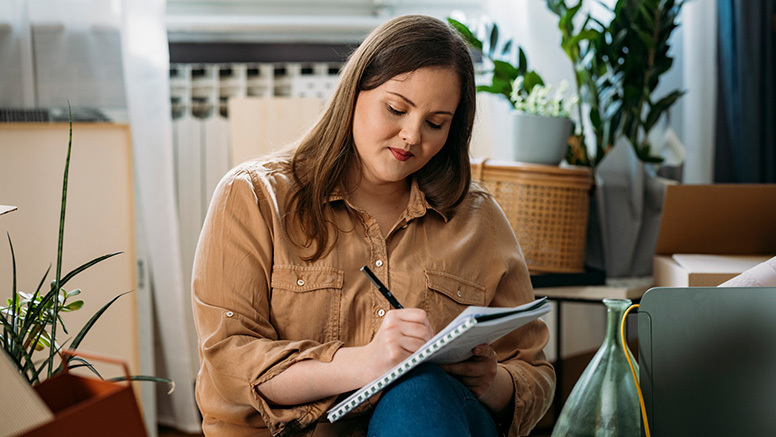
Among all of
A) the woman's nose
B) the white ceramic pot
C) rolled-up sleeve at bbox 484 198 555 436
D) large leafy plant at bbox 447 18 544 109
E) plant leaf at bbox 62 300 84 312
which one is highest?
large leafy plant at bbox 447 18 544 109

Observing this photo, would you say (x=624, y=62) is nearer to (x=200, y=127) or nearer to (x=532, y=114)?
(x=532, y=114)

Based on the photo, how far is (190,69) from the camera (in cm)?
221

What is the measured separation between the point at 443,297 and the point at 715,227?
2.22 ft

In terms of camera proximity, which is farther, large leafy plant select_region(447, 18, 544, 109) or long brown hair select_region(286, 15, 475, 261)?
large leafy plant select_region(447, 18, 544, 109)

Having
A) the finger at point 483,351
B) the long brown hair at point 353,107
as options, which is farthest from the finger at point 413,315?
the long brown hair at point 353,107

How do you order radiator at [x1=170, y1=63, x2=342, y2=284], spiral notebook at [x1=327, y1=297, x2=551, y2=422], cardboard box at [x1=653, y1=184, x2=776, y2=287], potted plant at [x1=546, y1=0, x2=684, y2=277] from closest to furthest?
spiral notebook at [x1=327, y1=297, x2=551, y2=422] → cardboard box at [x1=653, y1=184, x2=776, y2=287] → potted plant at [x1=546, y1=0, x2=684, y2=277] → radiator at [x1=170, y1=63, x2=342, y2=284]

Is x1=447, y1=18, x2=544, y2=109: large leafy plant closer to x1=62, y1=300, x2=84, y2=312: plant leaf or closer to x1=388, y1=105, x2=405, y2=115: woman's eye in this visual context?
x1=388, y1=105, x2=405, y2=115: woman's eye

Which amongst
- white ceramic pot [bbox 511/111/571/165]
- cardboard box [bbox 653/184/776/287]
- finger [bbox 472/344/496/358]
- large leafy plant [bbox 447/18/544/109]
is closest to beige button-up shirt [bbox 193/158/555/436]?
finger [bbox 472/344/496/358]

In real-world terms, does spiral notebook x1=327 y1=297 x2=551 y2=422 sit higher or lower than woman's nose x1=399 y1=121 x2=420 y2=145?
lower

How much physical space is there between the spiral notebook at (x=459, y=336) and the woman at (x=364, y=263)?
0.22 ft

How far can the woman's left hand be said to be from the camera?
104 cm

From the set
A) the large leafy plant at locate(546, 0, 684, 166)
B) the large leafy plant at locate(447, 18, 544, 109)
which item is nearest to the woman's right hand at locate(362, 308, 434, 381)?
the large leafy plant at locate(447, 18, 544, 109)

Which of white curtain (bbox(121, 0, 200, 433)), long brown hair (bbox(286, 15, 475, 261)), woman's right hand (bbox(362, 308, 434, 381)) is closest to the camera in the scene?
woman's right hand (bbox(362, 308, 434, 381))

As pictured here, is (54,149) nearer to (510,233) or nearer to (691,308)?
(510,233)
